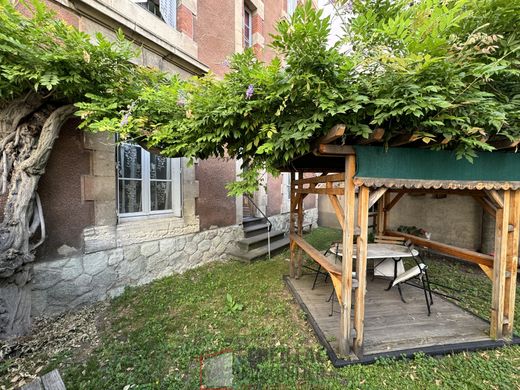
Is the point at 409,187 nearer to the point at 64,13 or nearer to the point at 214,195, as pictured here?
the point at 214,195

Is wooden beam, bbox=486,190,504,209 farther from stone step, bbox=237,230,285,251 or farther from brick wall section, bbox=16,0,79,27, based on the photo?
brick wall section, bbox=16,0,79,27

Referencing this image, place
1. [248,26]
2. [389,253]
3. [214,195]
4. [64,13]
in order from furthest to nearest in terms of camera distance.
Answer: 1. [248,26]
2. [214,195]
3. [389,253]
4. [64,13]

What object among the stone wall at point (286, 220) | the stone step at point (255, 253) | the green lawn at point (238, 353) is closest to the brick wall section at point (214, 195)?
the stone step at point (255, 253)

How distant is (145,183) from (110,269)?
1514mm

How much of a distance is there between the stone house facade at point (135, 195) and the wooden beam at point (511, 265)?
343 cm

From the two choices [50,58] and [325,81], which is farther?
[50,58]

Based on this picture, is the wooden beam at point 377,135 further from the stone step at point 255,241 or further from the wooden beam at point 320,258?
the stone step at point 255,241

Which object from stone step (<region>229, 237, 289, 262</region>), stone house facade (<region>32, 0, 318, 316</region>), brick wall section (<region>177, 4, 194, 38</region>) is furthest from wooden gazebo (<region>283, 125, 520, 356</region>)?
brick wall section (<region>177, 4, 194, 38</region>)

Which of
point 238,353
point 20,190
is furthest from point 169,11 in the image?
point 238,353

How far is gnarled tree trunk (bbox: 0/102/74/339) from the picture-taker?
245cm

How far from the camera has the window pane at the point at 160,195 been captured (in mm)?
4348

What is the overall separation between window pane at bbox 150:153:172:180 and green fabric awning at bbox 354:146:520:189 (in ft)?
11.9

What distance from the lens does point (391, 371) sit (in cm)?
224

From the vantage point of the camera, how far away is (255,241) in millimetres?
5812
